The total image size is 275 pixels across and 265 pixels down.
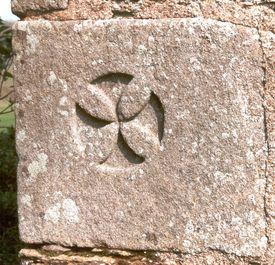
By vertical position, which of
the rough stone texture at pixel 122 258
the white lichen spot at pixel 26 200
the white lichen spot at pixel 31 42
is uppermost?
the white lichen spot at pixel 31 42

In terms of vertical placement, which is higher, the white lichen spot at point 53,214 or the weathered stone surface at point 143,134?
the weathered stone surface at point 143,134

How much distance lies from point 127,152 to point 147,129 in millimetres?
116

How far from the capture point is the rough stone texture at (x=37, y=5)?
2.43 meters

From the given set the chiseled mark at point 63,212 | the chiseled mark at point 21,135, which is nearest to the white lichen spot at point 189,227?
the chiseled mark at point 63,212

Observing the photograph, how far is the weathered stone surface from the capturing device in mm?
2324

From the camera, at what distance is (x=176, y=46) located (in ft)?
7.64

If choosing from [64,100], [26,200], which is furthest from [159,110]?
[26,200]

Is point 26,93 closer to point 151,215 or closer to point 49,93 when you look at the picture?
point 49,93

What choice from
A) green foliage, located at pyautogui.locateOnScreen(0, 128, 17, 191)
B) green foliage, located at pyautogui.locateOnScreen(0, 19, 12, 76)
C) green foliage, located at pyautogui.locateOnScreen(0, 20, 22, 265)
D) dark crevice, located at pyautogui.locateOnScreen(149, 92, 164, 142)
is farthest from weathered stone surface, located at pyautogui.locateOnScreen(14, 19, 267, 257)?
green foliage, located at pyautogui.locateOnScreen(0, 128, 17, 191)

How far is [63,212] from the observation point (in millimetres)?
2512

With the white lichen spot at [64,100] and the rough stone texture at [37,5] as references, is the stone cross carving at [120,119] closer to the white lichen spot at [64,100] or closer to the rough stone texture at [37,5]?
the white lichen spot at [64,100]

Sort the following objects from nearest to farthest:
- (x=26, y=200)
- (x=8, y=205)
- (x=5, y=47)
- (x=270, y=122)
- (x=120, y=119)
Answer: (x=270, y=122) → (x=120, y=119) → (x=26, y=200) → (x=5, y=47) → (x=8, y=205)

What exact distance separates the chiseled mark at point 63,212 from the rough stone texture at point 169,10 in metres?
0.67

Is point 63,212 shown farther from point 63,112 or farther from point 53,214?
point 63,112
